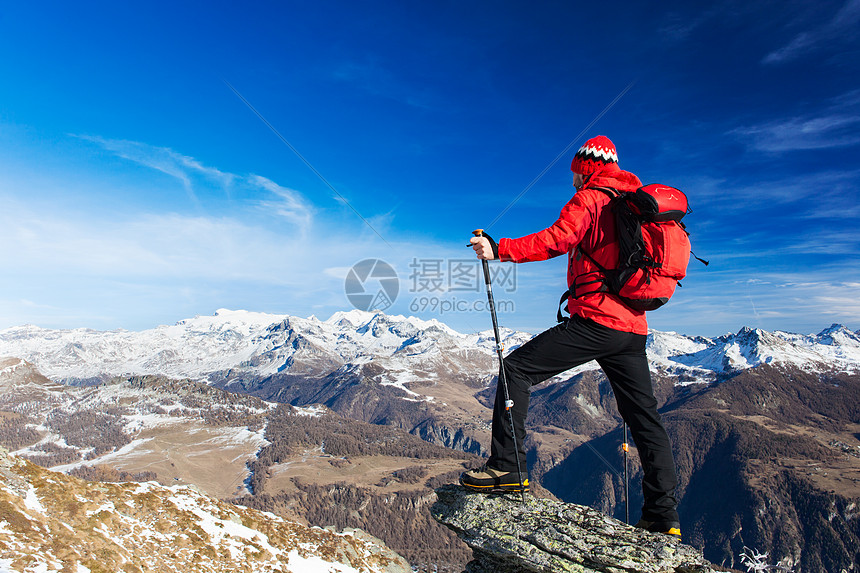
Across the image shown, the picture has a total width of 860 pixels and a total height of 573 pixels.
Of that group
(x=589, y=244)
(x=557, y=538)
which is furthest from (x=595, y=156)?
(x=557, y=538)

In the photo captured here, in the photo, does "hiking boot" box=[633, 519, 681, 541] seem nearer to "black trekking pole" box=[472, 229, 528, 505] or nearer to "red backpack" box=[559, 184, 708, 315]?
"black trekking pole" box=[472, 229, 528, 505]

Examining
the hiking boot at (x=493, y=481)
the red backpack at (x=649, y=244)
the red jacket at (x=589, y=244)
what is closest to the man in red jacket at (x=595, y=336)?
the red jacket at (x=589, y=244)

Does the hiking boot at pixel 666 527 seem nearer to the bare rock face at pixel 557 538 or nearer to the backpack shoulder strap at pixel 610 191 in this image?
the bare rock face at pixel 557 538

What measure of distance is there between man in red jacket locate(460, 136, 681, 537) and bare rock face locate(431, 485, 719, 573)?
53cm

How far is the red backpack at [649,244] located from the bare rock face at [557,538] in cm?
431

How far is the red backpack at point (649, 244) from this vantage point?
6641 millimetres

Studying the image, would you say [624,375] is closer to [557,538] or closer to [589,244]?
[589,244]

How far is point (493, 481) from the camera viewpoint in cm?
855

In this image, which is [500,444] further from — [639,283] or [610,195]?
[610,195]

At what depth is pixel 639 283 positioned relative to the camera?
22.6 ft

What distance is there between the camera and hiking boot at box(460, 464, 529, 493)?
8.53m

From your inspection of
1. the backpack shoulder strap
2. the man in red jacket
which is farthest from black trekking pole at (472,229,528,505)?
the backpack shoulder strap

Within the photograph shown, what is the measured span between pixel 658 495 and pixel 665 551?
2.85 ft

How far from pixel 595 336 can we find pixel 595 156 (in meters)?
3.12
